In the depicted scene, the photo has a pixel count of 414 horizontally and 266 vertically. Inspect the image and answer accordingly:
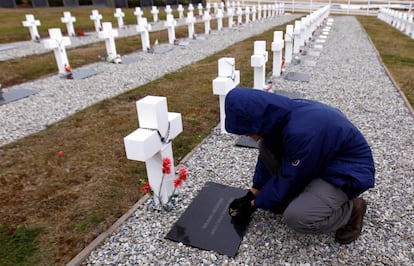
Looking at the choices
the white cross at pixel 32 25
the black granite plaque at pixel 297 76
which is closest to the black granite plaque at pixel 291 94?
the black granite plaque at pixel 297 76

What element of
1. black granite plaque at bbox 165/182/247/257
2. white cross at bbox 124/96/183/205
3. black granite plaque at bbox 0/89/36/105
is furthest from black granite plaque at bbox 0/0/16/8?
black granite plaque at bbox 165/182/247/257

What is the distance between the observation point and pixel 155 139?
2.49 m

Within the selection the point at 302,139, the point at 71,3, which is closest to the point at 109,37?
the point at 302,139

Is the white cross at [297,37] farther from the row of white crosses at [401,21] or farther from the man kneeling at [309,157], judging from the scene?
the row of white crosses at [401,21]

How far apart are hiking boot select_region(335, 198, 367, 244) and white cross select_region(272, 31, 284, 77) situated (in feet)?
16.0

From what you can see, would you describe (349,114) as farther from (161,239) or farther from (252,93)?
(161,239)

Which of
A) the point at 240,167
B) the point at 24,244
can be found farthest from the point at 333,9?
the point at 24,244

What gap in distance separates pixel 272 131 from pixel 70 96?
4796mm

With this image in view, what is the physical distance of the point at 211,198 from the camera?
9.73ft

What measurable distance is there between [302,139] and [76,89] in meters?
5.37

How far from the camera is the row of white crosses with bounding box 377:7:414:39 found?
13.8 m

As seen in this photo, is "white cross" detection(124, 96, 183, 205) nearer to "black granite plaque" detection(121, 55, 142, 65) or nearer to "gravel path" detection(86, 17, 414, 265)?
"gravel path" detection(86, 17, 414, 265)

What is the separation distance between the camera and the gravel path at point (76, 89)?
15.7ft

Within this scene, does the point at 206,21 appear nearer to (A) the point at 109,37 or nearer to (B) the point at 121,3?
(A) the point at 109,37
